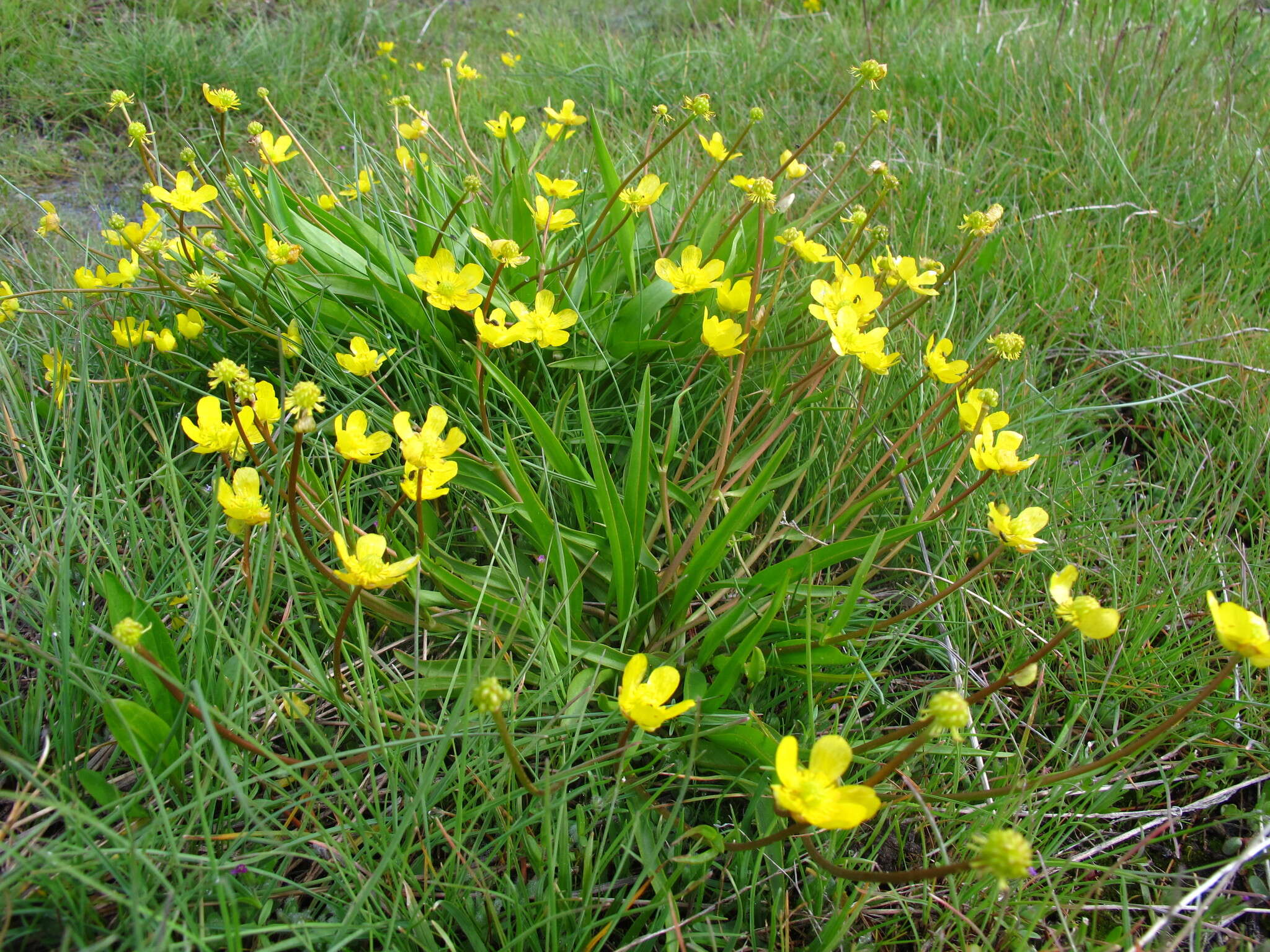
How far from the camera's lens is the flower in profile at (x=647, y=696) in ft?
3.38

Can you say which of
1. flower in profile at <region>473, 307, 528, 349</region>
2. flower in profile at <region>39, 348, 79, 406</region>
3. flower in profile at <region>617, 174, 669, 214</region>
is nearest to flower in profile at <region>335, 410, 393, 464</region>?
flower in profile at <region>473, 307, 528, 349</region>

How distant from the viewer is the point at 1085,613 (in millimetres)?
1062

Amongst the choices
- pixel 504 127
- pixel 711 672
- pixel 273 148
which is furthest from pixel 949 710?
pixel 273 148

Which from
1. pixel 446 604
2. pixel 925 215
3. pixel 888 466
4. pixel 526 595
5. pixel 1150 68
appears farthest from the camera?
pixel 1150 68

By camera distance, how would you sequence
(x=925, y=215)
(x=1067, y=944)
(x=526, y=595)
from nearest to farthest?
(x=1067, y=944)
(x=526, y=595)
(x=925, y=215)

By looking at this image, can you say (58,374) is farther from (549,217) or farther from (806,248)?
(806,248)

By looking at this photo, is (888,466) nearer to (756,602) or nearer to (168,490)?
(756,602)

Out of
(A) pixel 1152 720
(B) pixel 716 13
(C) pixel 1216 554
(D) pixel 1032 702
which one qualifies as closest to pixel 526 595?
(D) pixel 1032 702

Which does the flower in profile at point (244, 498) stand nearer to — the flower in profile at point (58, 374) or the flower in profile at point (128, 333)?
the flower in profile at point (58, 374)

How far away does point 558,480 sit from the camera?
173 centimetres

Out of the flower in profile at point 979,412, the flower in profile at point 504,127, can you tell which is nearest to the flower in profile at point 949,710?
the flower in profile at point 979,412

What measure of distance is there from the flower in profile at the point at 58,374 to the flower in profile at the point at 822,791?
153 centimetres

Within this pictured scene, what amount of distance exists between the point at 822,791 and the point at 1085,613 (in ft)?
1.41

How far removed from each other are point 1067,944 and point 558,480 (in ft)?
3.89
